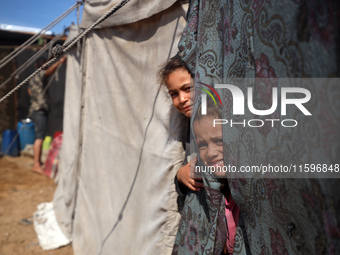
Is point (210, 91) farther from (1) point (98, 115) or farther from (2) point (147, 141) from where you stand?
(1) point (98, 115)

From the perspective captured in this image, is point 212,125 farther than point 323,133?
Yes

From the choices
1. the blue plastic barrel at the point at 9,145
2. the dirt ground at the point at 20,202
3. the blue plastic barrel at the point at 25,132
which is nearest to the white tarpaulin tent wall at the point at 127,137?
the dirt ground at the point at 20,202

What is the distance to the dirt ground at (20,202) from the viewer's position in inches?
118

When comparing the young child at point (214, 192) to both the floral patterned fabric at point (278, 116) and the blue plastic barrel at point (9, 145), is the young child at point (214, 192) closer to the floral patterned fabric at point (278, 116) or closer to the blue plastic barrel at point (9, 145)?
the floral patterned fabric at point (278, 116)

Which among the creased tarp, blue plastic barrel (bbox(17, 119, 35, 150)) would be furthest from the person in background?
the creased tarp

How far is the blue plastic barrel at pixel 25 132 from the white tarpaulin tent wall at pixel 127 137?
3.99m

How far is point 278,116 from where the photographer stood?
771mm

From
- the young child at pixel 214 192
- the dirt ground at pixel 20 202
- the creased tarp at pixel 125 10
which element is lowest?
the dirt ground at pixel 20 202

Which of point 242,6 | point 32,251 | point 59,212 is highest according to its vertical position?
point 242,6

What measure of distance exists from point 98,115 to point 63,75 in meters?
5.69

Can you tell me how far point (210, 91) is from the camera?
1050 millimetres

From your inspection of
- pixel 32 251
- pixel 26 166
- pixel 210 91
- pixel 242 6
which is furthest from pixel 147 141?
pixel 26 166

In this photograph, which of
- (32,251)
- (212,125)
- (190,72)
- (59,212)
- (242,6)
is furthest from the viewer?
(59,212)

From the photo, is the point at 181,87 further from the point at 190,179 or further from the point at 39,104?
the point at 39,104
